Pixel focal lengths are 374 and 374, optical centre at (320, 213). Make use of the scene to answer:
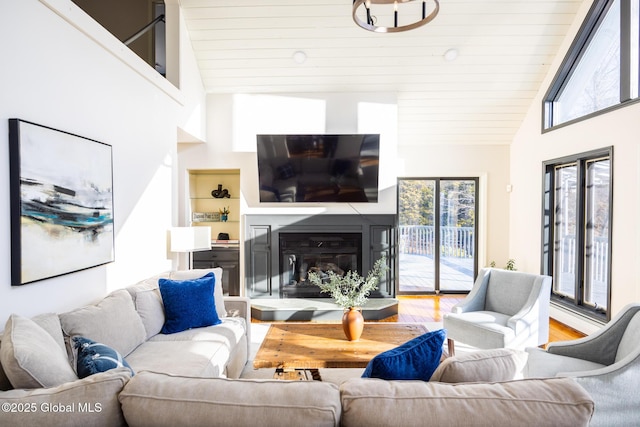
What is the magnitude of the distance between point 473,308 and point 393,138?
2.49 metres

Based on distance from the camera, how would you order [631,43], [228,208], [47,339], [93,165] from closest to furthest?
[47,339] < [93,165] < [631,43] < [228,208]

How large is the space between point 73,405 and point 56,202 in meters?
1.55

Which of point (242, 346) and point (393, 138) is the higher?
point (393, 138)

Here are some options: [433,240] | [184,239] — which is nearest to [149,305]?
[184,239]

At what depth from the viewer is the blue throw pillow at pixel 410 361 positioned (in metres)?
1.41

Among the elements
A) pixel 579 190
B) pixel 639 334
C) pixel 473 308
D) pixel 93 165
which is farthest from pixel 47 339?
pixel 579 190

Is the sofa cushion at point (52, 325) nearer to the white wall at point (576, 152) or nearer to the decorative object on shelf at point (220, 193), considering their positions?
the decorative object on shelf at point (220, 193)

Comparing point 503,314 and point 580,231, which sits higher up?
point 580,231

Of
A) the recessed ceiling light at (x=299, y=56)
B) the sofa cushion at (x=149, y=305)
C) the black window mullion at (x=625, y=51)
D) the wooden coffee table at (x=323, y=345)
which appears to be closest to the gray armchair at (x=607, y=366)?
the wooden coffee table at (x=323, y=345)

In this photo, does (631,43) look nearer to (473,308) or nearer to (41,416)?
(473,308)

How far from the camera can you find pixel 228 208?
18.6 feet

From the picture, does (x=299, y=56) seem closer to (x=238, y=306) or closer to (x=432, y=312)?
(x=238, y=306)

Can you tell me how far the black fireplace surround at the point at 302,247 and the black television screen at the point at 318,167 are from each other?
1.06ft

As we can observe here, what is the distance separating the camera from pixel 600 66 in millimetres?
4145
